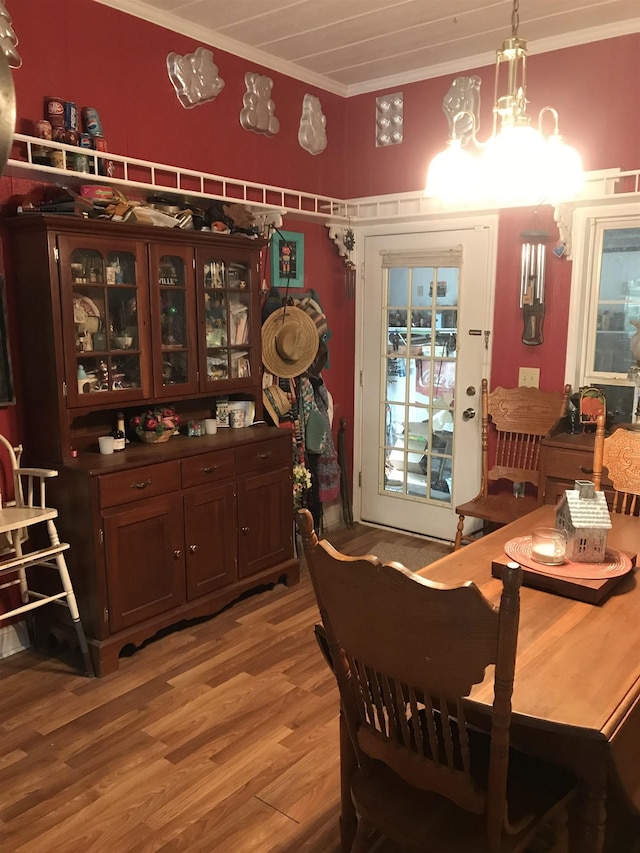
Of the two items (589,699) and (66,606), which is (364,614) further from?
(66,606)

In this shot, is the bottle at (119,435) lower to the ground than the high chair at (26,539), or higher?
higher

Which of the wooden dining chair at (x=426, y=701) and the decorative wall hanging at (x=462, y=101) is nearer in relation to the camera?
the wooden dining chair at (x=426, y=701)

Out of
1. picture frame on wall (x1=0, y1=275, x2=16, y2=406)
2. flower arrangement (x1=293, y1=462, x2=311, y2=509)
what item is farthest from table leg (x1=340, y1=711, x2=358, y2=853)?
flower arrangement (x1=293, y1=462, x2=311, y2=509)

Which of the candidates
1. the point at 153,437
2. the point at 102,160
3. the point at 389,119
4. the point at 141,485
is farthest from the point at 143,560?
the point at 389,119

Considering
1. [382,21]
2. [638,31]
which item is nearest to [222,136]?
[382,21]

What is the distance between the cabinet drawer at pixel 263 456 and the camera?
3.33 metres

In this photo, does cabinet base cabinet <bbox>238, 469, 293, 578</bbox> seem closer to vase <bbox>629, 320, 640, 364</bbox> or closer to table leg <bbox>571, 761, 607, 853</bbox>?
vase <bbox>629, 320, 640, 364</bbox>

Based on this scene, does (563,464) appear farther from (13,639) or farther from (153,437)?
(13,639)

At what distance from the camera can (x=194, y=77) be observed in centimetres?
343

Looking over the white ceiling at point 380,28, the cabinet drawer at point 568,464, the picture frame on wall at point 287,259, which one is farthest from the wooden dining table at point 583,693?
the white ceiling at point 380,28

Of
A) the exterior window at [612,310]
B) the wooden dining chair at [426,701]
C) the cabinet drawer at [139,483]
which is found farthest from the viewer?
the exterior window at [612,310]

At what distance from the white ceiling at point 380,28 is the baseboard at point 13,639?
2.79 metres

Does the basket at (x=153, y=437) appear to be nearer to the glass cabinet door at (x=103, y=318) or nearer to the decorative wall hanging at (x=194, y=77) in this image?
the glass cabinet door at (x=103, y=318)

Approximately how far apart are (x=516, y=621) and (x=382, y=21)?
3.12 metres
